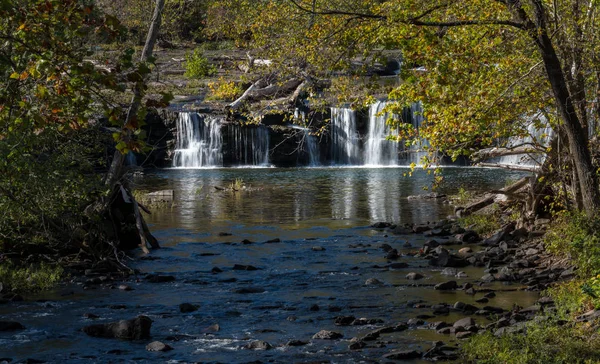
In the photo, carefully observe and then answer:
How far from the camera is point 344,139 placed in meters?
40.7

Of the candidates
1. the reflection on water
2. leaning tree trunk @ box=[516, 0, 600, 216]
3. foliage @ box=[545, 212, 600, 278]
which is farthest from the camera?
the reflection on water

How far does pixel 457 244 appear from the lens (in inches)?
723

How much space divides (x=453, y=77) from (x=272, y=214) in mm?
11822

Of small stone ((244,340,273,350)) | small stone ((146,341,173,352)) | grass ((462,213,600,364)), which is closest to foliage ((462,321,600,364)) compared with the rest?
grass ((462,213,600,364))

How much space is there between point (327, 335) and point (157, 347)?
2252mm

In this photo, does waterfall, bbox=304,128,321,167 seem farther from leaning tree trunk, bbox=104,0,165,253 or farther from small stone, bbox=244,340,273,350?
small stone, bbox=244,340,273,350

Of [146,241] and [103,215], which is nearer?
[103,215]

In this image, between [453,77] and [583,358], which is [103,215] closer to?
[453,77]

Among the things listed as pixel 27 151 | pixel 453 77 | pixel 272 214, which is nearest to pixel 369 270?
pixel 453 77

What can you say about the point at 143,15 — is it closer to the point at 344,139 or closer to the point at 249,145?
the point at 249,145

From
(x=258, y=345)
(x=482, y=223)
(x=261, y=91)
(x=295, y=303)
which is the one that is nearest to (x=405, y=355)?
(x=258, y=345)

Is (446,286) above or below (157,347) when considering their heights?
above

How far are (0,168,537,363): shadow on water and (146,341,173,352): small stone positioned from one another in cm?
13

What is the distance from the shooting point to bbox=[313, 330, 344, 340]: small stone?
11148mm
